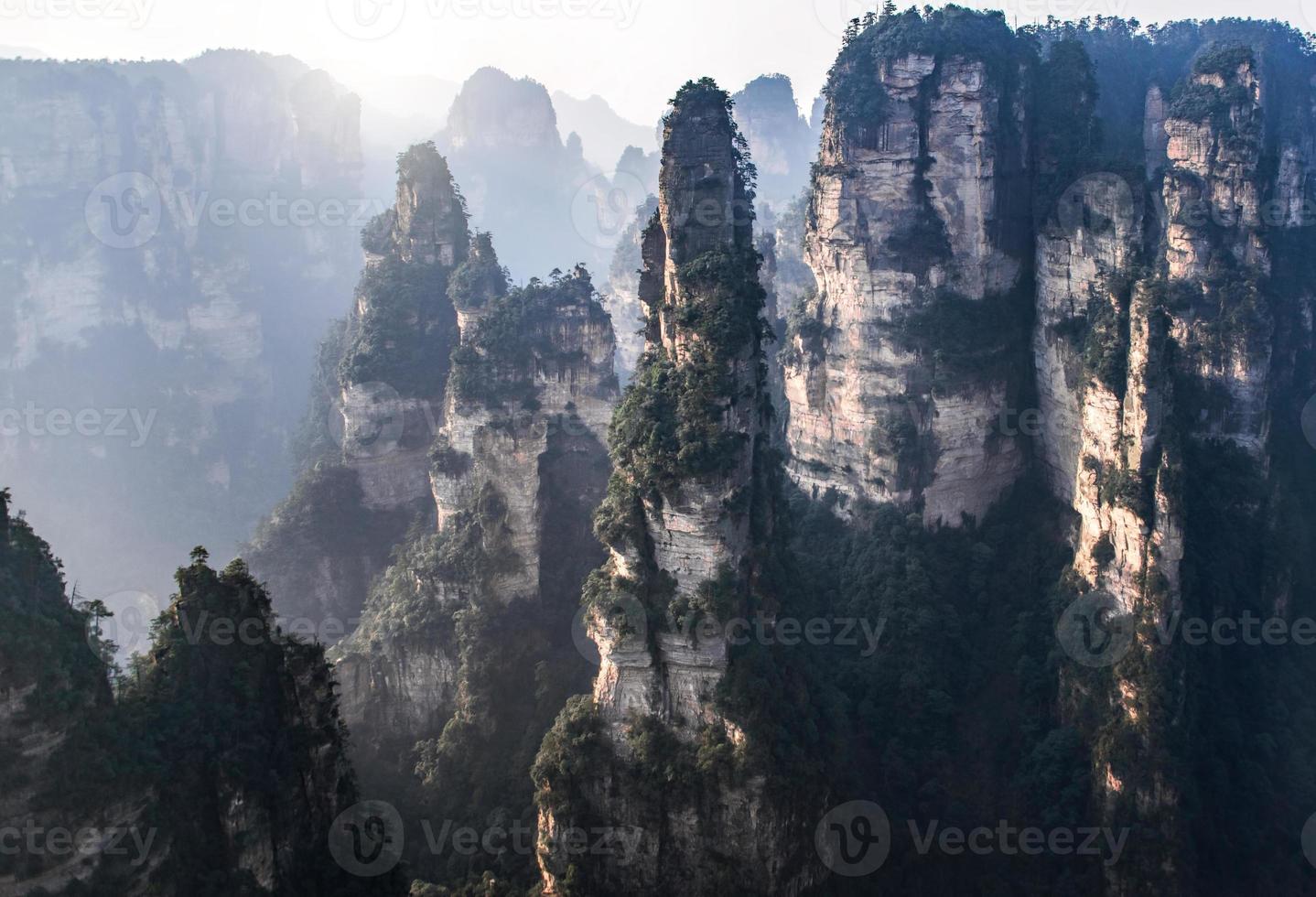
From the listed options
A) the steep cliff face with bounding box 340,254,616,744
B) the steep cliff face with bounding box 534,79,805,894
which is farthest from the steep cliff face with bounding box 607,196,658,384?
the steep cliff face with bounding box 534,79,805,894

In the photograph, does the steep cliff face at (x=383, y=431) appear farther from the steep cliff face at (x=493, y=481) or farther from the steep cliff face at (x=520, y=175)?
the steep cliff face at (x=520, y=175)

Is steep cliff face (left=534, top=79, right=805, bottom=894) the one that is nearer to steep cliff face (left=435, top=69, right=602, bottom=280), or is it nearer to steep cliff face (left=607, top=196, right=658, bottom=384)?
steep cliff face (left=607, top=196, right=658, bottom=384)

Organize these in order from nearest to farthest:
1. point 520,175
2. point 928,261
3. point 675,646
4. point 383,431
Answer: point 675,646 < point 928,261 < point 383,431 < point 520,175

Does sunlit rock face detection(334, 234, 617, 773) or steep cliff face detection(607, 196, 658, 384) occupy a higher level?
steep cliff face detection(607, 196, 658, 384)

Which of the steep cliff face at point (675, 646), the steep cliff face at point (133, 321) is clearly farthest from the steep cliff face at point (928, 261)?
the steep cliff face at point (133, 321)

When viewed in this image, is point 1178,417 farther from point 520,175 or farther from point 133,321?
point 520,175

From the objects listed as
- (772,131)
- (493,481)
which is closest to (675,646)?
(493,481)
